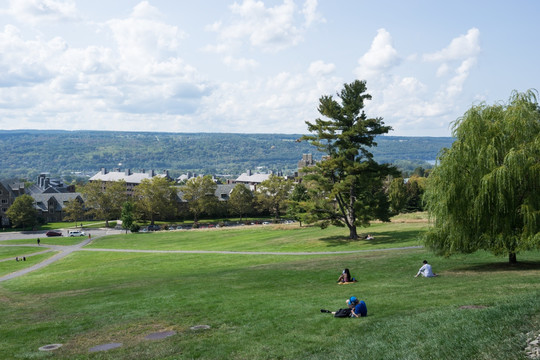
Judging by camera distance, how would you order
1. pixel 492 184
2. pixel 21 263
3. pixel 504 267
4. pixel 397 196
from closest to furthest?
pixel 492 184 < pixel 504 267 < pixel 21 263 < pixel 397 196

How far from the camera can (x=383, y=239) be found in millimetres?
55125

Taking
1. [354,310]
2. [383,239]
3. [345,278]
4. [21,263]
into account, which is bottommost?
[21,263]

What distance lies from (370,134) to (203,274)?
91.0ft

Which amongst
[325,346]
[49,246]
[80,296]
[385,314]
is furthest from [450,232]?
[49,246]

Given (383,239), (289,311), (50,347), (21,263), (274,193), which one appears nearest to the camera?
(50,347)

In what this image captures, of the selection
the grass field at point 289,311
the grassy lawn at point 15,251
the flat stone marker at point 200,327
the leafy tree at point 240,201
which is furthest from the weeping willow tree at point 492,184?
the leafy tree at point 240,201

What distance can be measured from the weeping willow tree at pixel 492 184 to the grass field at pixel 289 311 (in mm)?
2014

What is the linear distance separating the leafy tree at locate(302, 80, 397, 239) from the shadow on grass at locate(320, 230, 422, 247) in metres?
1.96

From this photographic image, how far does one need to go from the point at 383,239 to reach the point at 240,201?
83.0 metres

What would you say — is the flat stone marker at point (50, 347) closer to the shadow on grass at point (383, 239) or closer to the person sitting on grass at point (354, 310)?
the person sitting on grass at point (354, 310)

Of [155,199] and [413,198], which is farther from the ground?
[155,199]

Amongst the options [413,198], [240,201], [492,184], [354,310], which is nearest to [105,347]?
[354,310]

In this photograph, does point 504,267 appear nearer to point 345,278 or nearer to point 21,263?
point 345,278

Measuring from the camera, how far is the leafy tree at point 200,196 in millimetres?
130250
